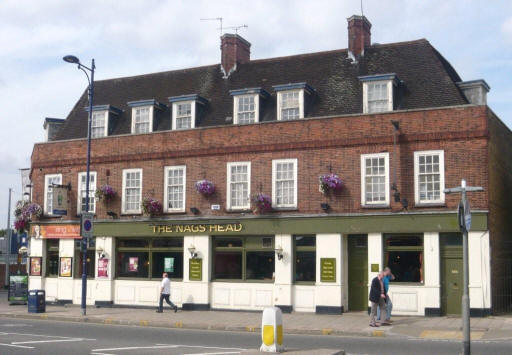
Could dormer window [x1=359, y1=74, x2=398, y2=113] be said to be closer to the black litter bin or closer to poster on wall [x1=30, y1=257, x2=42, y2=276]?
the black litter bin

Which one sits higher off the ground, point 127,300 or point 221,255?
point 221,255

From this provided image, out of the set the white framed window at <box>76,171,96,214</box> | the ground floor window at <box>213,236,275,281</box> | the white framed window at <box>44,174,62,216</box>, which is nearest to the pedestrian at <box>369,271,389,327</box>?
the ground floor window at <box>213,236,275,281</box>

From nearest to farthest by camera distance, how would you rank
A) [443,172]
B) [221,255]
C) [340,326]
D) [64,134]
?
[340,326] < [443,172] < [221,255] < [64,134]

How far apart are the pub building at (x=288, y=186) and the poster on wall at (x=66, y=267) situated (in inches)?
2.0

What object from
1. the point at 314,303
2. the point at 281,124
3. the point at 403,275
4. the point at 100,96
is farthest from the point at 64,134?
the point at 403,275

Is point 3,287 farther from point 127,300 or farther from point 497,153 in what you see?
point 497,153

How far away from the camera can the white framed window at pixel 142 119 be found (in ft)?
97.6

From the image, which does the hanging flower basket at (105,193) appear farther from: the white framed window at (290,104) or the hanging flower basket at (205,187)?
the white framed window at (290,104)

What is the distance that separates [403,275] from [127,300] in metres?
11.8

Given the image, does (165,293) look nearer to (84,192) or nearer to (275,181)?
(275,181)

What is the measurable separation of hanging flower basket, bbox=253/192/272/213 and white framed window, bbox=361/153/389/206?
12.0 ft

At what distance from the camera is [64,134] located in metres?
32.6

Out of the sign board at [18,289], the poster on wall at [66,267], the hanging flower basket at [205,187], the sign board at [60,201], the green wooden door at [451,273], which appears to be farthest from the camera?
the sign board at [18,289]

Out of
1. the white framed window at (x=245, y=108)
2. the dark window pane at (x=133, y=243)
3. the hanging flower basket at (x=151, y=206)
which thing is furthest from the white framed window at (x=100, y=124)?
the white framed window at (x=245, y=108)
